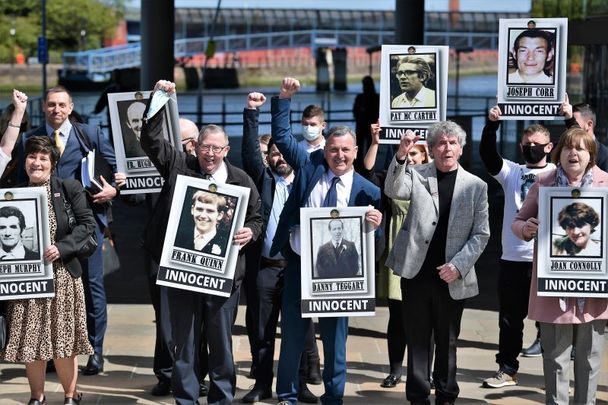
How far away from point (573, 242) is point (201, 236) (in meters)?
2.34

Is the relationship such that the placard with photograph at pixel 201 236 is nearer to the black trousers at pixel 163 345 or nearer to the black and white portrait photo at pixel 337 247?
the black and white portrait photo at pixel 337 247

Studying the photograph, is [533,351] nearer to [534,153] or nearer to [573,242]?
[534,153]

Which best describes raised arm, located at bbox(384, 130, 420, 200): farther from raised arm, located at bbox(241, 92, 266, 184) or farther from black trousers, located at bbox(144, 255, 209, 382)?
black trousers, located at bbox(144, 255, 209, 382)

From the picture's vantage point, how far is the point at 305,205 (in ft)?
27.3

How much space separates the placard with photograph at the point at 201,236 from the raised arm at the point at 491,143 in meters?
1.90

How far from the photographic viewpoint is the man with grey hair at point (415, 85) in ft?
30.5

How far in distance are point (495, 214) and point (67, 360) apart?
1282 cm

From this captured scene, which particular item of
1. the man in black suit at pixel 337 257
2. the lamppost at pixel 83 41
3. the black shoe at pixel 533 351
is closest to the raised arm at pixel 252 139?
the man in black suit at pixel 337 257

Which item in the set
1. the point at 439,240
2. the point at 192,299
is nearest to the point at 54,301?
the point at 192,299

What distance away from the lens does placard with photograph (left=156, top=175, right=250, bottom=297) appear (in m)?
8.12

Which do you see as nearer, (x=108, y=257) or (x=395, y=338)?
(x=395, y=338)

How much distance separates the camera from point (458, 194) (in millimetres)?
8289

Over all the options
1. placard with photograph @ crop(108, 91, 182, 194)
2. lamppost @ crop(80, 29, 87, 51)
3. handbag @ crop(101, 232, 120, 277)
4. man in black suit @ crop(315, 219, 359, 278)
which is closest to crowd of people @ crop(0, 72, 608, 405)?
man in black suit @ crop(315, 219, 359, 278)

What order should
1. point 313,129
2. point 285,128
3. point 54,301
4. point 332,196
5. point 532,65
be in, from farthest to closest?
point 532,65, point 313,129, point 54,301, point 285,128, point 332,196
